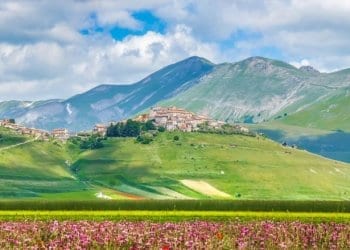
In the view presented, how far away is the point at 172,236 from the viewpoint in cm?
4066

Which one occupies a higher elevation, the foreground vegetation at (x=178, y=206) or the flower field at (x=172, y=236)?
the foreground vegetation at (x=178, y=206)

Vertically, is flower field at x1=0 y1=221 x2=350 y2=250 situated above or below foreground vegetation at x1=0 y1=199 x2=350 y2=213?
below

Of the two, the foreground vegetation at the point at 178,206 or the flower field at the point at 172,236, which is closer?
the flower field at the point at 172,236

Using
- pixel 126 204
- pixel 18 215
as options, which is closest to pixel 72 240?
pixel 18 215

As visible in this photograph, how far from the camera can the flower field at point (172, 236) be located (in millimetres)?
37562

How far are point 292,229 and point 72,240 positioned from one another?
15.4m

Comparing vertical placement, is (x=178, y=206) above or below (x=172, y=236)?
above

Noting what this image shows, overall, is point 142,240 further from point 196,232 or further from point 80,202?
point 80,202

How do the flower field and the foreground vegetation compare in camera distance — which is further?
the foreground vegetation

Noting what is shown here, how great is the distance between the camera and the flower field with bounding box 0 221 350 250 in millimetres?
37562

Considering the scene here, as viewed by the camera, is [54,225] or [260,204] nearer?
[54,225]

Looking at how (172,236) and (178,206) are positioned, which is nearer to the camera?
(172,236)

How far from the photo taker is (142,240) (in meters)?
39.6

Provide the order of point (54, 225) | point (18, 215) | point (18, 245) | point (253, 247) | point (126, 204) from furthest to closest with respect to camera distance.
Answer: point (126, 204) → point (18, 215) → point (54, 225) → point (253, 247) → point (18, 245)
